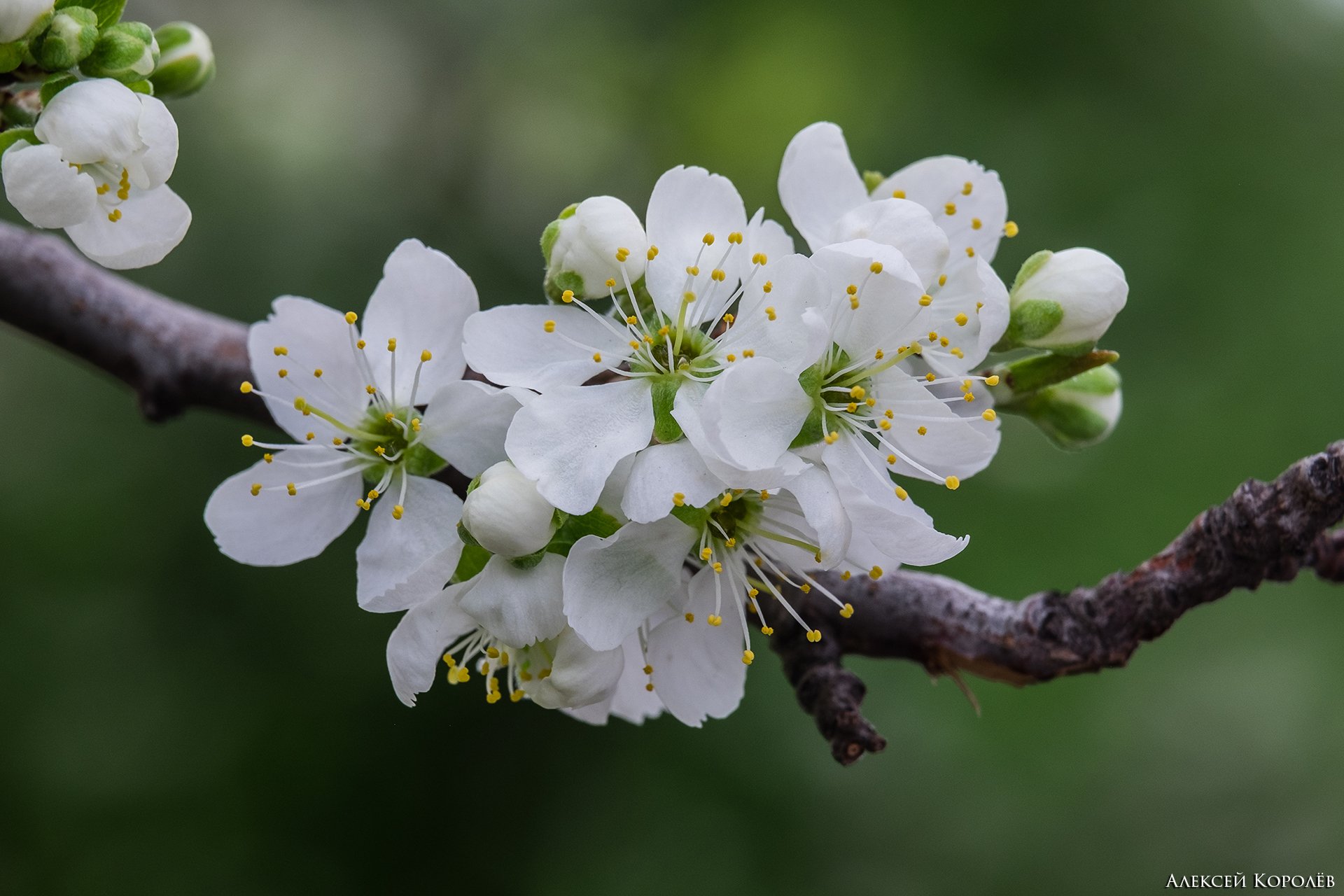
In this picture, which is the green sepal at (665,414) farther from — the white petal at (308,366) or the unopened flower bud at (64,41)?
the unopened flower bud at (64,41)

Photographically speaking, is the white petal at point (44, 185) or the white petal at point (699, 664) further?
the white petal at point (699, 664)

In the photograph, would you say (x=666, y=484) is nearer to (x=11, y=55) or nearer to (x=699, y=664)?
(x=699, y=664)

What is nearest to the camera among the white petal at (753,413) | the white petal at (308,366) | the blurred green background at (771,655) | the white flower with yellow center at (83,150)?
the white petal at (753,413)

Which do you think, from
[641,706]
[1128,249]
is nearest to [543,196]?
[1128,249]

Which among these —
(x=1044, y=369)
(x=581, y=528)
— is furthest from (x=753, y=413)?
(x=1044, y=369)

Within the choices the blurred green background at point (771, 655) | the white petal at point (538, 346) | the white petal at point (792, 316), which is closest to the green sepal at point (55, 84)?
the white petal at point (538, 346)
